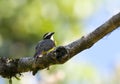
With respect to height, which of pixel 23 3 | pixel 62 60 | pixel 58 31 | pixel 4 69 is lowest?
pixel 62 60

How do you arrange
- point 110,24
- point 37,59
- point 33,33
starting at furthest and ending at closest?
point 33,33
point 37,59
point 110,24

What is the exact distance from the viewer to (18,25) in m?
7.75

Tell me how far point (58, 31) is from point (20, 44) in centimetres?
63

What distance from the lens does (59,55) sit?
274 cm

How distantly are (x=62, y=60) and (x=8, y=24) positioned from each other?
4.94 meters

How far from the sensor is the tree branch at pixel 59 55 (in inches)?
102

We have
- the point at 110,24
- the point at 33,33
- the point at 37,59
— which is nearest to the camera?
the point at 110,24

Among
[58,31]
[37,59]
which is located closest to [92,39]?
[37,59]

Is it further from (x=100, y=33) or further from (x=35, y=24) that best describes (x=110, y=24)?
(x=35, y=24)

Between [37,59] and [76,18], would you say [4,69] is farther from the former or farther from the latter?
[76,18]

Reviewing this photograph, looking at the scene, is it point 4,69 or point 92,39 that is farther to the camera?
point 4,69

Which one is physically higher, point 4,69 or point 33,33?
point 33,33

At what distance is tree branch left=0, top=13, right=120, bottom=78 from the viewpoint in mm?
2602

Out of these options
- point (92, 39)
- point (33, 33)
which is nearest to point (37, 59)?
point (92, 39)
